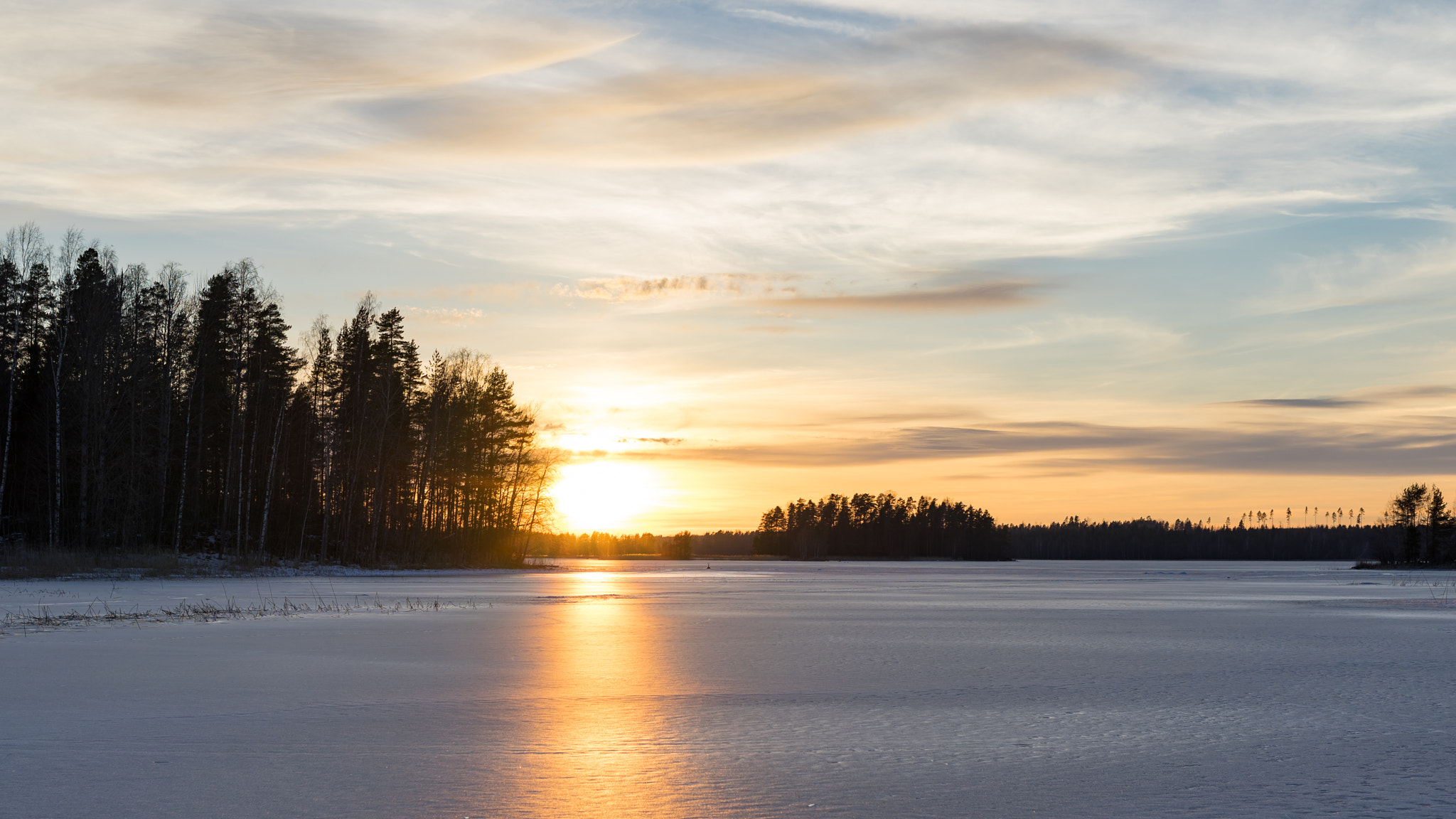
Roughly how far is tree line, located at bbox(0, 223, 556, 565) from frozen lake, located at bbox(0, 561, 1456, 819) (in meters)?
34.4

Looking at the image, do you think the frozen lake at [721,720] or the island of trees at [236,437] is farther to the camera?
the island of trees at [236,437]

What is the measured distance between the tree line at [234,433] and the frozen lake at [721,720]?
34388 mm

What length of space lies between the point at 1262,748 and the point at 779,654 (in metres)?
9.77

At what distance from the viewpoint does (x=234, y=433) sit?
2501 inches

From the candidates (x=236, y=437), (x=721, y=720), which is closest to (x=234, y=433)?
(x=236, y=437)

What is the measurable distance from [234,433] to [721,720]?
191ft

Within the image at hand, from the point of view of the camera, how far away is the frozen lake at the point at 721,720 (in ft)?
27.9

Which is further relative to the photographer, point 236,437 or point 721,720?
point 236,437

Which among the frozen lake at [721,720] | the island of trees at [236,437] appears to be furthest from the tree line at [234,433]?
the frozen lake at [721,720]

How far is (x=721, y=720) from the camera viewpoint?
12.3 metres

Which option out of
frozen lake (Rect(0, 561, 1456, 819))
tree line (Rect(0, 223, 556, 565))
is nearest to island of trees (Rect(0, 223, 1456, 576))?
tree line (Rect(0, 223, 556, 565))

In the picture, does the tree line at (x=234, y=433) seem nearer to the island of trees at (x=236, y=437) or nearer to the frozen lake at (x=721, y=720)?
the island of trees at (x=236, y=437)

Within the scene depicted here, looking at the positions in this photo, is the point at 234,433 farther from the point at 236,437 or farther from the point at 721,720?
the point at 721,720

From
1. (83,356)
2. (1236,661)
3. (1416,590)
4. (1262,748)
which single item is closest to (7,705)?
(1262,748)
